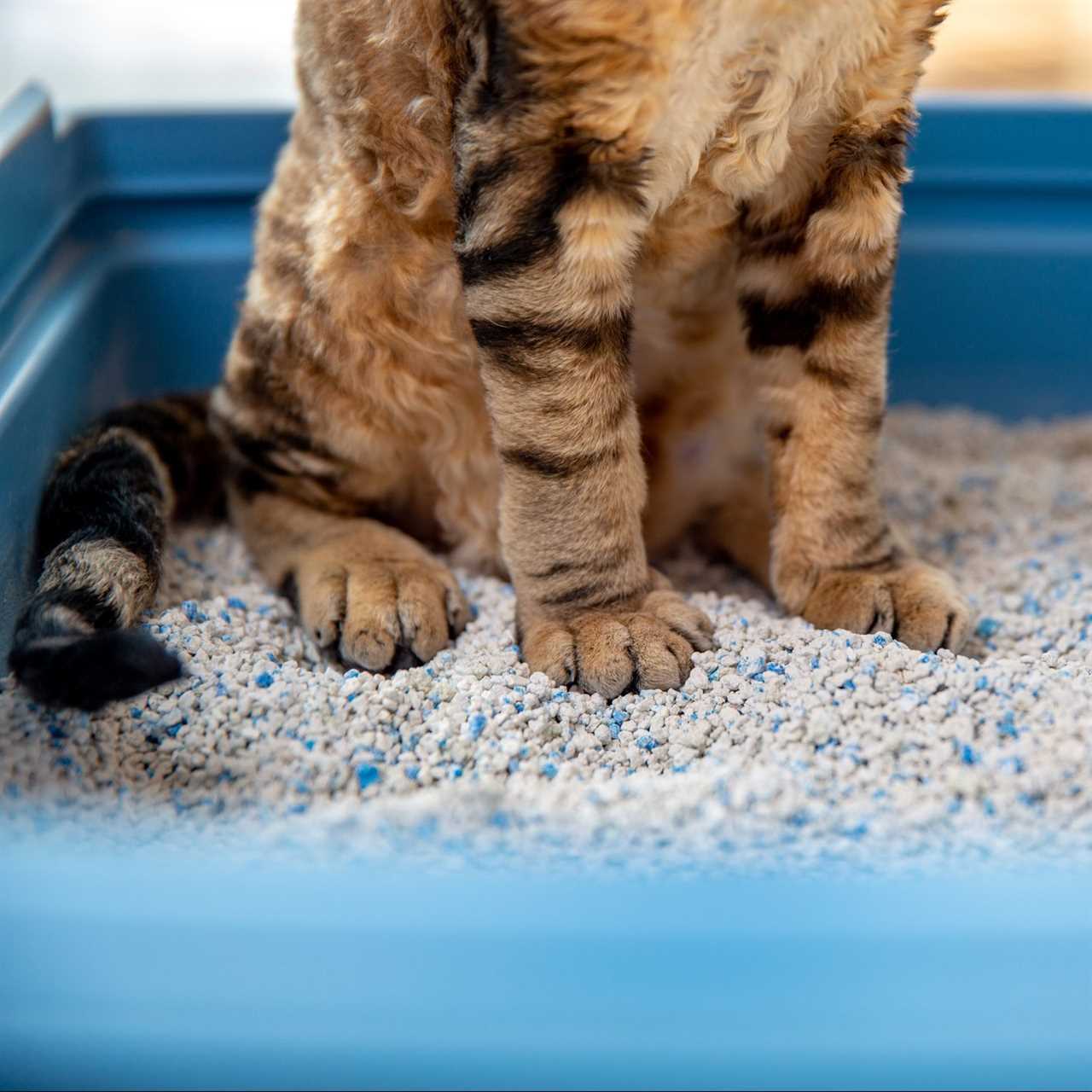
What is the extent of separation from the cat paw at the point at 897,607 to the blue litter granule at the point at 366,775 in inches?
24.5

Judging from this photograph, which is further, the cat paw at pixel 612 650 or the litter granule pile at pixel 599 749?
the cat paw at pixel 612 650

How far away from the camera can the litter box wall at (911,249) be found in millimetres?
2254

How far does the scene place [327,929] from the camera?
0.96 m

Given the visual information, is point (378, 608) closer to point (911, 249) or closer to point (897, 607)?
point (897, 607)

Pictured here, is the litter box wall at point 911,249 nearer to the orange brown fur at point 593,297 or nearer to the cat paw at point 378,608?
the orange brown fur at point 593,297

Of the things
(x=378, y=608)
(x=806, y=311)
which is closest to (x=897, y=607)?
(x=806, y=311)

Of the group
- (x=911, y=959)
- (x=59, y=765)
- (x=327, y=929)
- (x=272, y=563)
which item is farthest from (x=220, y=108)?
(x=911, y=959)

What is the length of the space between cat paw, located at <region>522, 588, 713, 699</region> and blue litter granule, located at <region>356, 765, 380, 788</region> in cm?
25

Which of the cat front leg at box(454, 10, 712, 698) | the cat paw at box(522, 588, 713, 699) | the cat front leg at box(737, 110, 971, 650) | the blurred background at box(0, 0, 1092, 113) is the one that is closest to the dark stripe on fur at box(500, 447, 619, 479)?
the cat front leg at box(454, 10, 712, 698)

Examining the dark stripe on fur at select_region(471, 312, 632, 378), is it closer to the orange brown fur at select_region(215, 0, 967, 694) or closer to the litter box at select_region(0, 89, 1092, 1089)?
the orange brown fur at select_region(215, 0, 967, 694)

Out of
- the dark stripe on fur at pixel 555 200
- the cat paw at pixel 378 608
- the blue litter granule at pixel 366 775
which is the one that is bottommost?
the blue litter granule at pixel 366 775

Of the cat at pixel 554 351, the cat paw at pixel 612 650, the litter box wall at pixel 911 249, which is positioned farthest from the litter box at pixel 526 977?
the litter box wall at pixel 911 249

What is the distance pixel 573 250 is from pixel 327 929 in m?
0.74

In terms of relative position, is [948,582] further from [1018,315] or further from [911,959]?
[1018,315]
